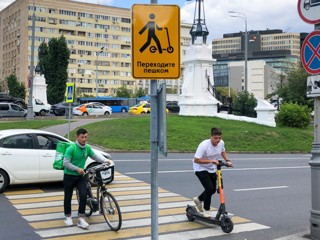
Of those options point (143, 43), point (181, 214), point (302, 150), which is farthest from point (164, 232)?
point (302, 150)

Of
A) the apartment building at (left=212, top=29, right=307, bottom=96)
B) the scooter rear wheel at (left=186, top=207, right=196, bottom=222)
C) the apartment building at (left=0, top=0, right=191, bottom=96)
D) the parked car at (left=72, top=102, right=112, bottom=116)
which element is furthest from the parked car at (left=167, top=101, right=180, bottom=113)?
the apartment building at (left=212, top=29, right=307, bottom=96)

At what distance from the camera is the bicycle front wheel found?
7594 millimetres

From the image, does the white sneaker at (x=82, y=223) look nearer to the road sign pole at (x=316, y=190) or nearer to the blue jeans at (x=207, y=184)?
Result: the blue jeans at (x=207, y=184)

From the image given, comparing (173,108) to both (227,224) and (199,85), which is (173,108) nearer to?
(199,85)

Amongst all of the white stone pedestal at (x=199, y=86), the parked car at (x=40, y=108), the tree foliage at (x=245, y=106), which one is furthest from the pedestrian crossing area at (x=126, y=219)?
the parked car at (x=40, y=108)

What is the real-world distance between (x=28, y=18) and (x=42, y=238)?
118 m

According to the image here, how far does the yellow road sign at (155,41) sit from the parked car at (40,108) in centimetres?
4758

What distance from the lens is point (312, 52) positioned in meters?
7.12

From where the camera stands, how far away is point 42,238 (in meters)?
7.25

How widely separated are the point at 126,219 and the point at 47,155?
144 inches

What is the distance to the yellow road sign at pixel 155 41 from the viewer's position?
477 cm

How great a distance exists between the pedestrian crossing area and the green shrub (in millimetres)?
26293

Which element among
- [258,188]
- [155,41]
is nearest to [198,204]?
[155,41]

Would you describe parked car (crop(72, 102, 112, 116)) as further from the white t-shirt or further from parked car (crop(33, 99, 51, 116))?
the white t-shirt
